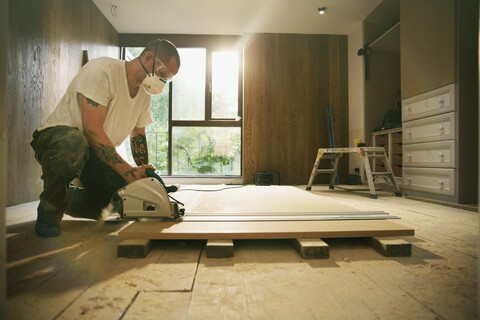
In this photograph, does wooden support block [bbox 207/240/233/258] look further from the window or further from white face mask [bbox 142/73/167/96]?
the window

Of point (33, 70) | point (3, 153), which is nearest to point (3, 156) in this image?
point (3, 153)

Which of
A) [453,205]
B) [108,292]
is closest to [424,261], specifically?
[108,292]

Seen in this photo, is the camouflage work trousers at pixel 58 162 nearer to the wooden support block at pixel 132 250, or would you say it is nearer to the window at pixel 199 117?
the wooden support block at pixel 132 250

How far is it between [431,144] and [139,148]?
2.63 metres

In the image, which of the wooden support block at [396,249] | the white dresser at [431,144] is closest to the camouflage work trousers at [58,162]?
the wooden support block at [396,249]

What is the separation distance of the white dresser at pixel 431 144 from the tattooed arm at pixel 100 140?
8.27 feet

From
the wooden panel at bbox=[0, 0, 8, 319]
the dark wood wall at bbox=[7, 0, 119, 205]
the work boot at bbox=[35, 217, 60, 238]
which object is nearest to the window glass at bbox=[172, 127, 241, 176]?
the dark wood wall at bbox=[7, 0, 119, 205]

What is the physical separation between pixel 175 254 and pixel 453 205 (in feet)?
7.68

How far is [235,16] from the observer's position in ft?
12.8

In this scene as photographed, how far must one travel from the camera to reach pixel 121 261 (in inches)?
35.0

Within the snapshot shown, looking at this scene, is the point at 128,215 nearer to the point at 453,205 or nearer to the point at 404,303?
the point at 404,303

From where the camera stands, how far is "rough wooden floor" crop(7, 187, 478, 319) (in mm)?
591

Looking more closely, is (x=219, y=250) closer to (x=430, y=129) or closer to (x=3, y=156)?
(x=3, y=156)

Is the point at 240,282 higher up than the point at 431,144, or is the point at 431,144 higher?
the point at 431,144
